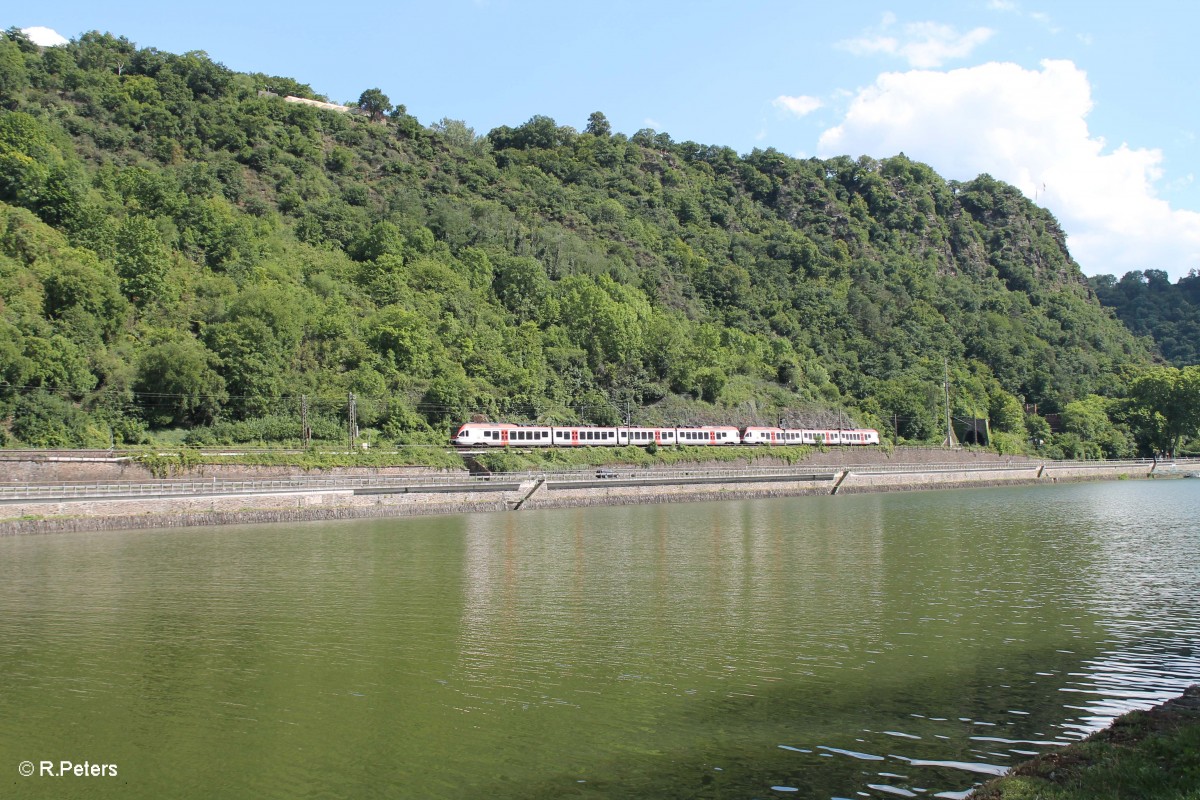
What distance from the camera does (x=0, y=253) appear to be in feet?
190

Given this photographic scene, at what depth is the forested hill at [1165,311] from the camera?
17375 centimetres

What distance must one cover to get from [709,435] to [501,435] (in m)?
20.6

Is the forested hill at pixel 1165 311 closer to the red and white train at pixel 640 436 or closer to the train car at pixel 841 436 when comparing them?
the train car at pixel 841 436

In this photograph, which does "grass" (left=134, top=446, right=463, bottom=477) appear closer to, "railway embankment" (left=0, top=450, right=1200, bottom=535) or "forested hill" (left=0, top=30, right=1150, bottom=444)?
"railway embankment" (left=0, top=450, right=1200, bottom=535)

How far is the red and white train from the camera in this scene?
61.5m

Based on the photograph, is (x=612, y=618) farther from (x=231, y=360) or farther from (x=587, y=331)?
(x=587, y=331)

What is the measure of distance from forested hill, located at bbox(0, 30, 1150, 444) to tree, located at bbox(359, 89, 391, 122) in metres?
0.39

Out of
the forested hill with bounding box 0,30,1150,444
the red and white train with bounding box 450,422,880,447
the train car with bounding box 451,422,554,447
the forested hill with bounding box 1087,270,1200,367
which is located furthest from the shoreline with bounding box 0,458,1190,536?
the forested hill with bounding box 1087,270,1200,367

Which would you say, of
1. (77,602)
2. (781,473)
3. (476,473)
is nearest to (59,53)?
(476,473)

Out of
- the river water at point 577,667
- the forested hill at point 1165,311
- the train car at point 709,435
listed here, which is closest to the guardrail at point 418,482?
the train car at point 709,435

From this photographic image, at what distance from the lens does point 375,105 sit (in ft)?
431

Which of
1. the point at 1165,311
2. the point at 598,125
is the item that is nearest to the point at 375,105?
the point at 598,125

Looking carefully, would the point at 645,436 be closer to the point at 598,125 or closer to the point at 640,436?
the point at 640,436

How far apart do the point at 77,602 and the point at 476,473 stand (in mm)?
35880
